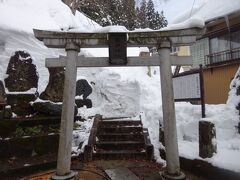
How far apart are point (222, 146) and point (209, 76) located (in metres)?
11.6

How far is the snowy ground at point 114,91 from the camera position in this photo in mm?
6934

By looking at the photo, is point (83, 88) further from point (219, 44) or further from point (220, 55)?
point (219, 44)

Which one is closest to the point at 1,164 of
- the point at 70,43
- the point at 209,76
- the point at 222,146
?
the point at 70,43

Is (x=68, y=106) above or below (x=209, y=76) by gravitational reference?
below

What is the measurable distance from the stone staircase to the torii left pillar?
2447mm

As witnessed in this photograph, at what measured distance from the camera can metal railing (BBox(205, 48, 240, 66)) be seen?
53.0 feet

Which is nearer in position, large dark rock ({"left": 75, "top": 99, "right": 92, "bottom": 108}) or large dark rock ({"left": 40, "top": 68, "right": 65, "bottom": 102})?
large dark rock ({"left": 40, "top": 68, "right": 65, "bottom": 102})

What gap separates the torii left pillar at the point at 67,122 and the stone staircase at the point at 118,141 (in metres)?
2.45

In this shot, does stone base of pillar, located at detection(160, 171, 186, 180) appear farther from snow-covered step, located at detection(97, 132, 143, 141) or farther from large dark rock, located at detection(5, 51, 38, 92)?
large dark rock, located at detection(5, 51, 38, 92)

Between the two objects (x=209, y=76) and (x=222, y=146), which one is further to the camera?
(x=209, y=76)

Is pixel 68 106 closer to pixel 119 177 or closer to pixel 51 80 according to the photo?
pixel 119 177

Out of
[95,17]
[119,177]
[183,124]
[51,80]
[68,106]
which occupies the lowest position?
[119,177]

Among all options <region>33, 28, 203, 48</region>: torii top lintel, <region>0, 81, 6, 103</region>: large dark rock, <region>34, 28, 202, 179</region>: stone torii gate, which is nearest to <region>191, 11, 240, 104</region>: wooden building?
<region>33, 28, 203, 48</region>: torii top lintel

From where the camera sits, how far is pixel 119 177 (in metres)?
6.51
